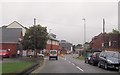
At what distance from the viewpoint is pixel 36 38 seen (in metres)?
69.5

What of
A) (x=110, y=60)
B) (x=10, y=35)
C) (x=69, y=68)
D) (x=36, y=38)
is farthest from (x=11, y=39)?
(x=110, y=60)

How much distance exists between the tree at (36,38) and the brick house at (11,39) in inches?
463

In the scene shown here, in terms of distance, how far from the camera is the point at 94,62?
37.6 metres

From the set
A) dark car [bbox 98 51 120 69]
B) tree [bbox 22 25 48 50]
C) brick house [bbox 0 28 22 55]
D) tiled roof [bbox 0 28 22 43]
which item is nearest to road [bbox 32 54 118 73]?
dark car [bbox 98 51 120 69]

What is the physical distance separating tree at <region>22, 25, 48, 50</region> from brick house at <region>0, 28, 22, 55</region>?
463 inches

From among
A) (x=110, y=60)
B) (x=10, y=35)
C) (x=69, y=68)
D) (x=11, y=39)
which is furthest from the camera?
(x=10, y=35)

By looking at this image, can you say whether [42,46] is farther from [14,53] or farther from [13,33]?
[13,33]

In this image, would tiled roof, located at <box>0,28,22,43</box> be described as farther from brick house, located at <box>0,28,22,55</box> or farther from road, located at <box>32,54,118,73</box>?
road, located at <box>32,54,118,73</box>

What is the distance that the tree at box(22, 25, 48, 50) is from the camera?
69.2 metres

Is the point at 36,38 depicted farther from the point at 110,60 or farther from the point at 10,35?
the point at 110,60

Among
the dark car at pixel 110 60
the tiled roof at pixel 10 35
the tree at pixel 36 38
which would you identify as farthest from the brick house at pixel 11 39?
the dark car at pixel 110 60

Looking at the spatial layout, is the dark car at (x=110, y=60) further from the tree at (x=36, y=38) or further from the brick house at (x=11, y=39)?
the brick house at (x=11, y=39)

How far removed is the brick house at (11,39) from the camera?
8506 cm

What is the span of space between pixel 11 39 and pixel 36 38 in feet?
64.5
